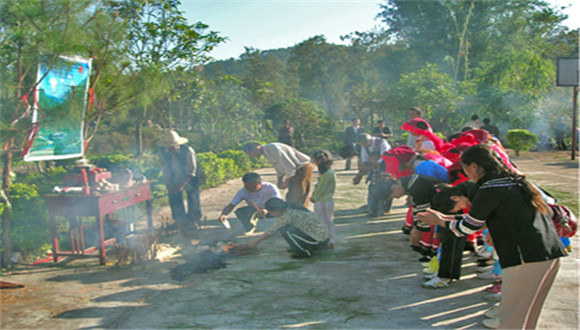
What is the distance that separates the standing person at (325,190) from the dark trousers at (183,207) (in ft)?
7.72

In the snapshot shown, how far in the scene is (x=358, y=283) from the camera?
197 inches

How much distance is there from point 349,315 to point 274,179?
379 inches

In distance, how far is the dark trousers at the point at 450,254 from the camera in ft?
14.6

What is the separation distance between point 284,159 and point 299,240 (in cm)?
138

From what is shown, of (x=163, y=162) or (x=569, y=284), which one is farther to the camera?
(x=163, y=162)

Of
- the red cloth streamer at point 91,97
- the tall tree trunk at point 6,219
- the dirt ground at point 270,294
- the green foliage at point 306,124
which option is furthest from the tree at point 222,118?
the tall tree trunk at point 6,219

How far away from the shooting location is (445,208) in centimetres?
429

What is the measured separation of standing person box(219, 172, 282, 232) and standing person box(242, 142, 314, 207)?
0.28 metres

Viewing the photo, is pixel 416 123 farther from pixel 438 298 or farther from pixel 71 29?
pixel 71 29

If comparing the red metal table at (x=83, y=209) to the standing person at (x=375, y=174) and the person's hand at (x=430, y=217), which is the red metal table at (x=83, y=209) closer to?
the standing person at (x=375, y=174)

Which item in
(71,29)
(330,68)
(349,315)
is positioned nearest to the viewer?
(349,315)

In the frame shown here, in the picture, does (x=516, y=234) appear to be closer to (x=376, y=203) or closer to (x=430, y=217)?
(x=430, y=217)

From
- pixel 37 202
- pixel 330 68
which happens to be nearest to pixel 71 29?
pixel 37 202

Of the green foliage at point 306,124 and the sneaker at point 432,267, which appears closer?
the sneaker at point 432,267
